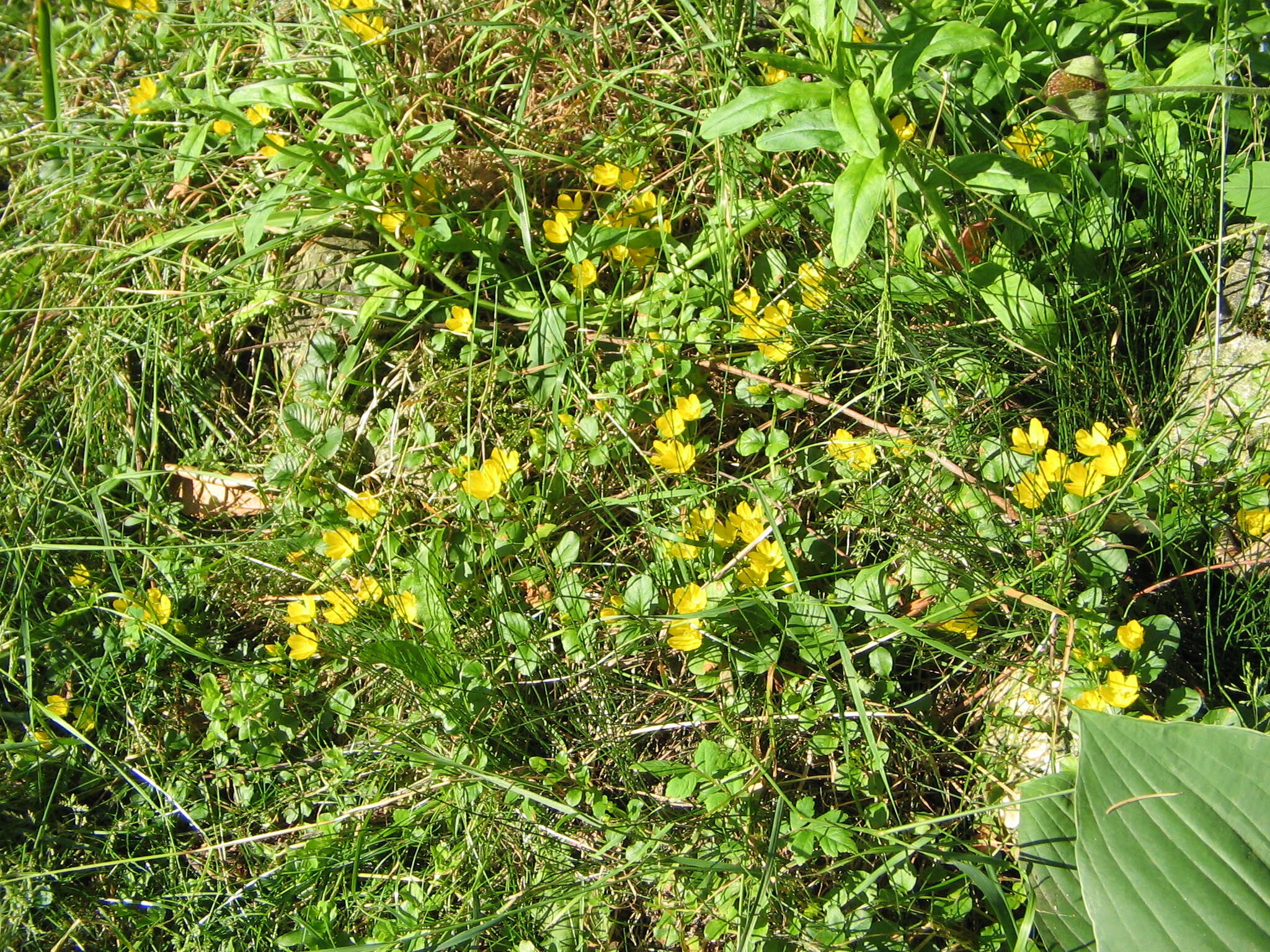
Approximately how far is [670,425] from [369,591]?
813mm

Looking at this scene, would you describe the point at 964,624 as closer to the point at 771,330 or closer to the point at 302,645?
the point at 771,330

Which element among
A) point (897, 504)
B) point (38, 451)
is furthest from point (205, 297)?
point (897, 504)

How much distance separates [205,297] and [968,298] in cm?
208

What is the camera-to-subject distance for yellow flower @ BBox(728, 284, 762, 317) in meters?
2.28

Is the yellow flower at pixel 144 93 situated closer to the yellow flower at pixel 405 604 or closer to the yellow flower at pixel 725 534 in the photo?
the yellow flower at pixel 405 604

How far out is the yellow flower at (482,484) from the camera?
2.18 m

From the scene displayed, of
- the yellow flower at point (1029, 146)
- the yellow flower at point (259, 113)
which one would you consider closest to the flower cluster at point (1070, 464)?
the yellow flower at point (1029, 146)

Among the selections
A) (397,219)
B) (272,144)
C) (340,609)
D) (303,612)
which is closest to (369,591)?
(340,609)

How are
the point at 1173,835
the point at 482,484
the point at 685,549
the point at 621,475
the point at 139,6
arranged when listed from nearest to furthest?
the point at 1173,835 < the point at 685,549 < the point at 482,484 < the point at 621,475 < the point at 139,6

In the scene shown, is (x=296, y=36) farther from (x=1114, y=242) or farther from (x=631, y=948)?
(x=631, y=948)

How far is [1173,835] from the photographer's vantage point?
61.5 inches

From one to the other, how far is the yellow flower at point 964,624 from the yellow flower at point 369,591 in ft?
4.19

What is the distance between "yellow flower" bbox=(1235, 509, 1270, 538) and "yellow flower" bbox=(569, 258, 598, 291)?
1.53 metres

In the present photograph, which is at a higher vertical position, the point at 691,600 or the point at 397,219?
the point at 397,219
